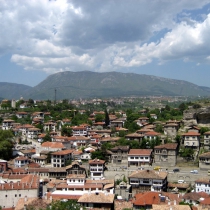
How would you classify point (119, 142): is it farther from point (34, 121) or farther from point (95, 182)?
point (34, 121)

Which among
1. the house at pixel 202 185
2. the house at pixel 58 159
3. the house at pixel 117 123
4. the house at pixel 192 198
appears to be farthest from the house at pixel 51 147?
the house at pixel 192 198

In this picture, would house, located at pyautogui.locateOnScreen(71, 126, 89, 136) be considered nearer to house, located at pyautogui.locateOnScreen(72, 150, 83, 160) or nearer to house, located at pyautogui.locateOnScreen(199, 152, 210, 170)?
house, located at pyautogui.locateOnScreen(72, 150, 83, 160)

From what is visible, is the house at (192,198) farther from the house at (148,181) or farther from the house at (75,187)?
the house at (75,187)

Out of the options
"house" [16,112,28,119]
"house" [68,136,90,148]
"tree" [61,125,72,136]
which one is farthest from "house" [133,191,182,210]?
"house" [16,112,28,119]

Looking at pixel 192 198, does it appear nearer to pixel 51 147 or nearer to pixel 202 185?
pixel 202 185

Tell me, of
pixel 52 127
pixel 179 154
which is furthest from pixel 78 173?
pixel 52 127
